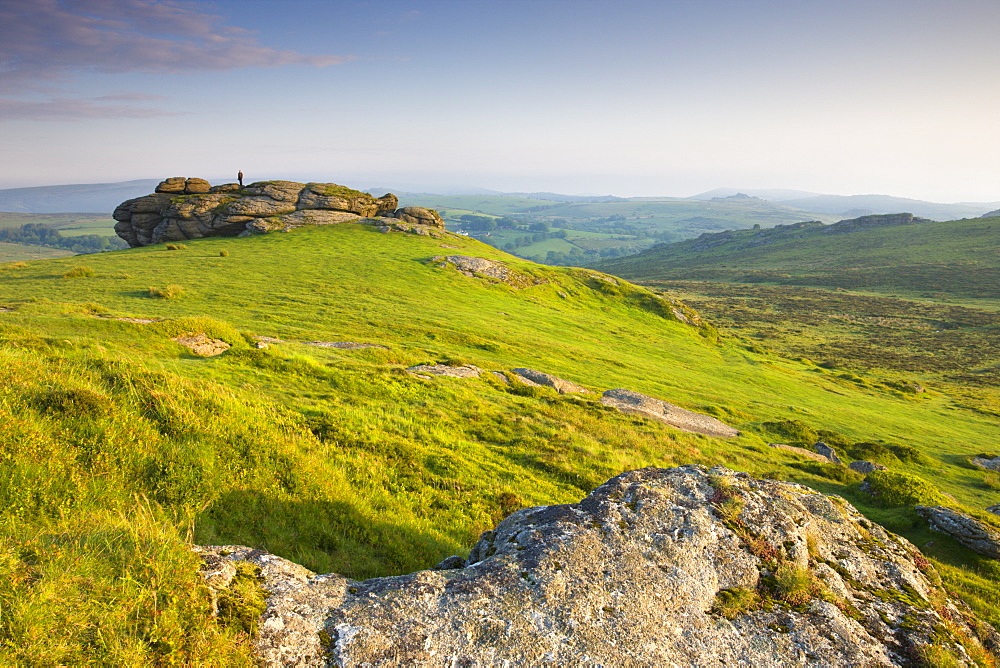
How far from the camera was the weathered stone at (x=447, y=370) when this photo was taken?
76.7ft

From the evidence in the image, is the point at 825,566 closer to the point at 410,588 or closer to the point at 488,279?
the point at 410,588

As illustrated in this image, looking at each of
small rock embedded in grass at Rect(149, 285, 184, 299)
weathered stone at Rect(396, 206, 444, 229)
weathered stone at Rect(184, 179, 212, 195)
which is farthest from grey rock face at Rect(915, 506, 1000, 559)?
weathered stone at Rect(184, 179, 212, 195)

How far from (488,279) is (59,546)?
196 feet

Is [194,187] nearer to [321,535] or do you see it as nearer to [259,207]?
[259,207]

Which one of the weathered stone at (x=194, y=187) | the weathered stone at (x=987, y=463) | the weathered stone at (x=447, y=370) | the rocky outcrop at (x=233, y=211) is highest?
the weathered stone at (x=194, y=187)

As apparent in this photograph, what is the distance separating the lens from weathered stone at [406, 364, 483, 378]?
76.7 ft

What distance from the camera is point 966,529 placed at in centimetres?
1374

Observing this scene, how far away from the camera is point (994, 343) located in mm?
89375

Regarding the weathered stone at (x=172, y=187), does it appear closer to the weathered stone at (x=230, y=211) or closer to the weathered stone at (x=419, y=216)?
the weathered stone at (x=230, y=211)

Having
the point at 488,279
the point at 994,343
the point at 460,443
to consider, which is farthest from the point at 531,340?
the point at 994,343

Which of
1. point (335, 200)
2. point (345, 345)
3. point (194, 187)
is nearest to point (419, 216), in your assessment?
point (335, 200)

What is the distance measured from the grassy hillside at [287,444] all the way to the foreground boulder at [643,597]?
3.79 ft

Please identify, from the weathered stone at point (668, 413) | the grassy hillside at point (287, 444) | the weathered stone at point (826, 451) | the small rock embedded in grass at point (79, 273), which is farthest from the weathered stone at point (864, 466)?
the small rock embedded in grass at point (79, 273)

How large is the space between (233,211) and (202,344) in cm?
6772
